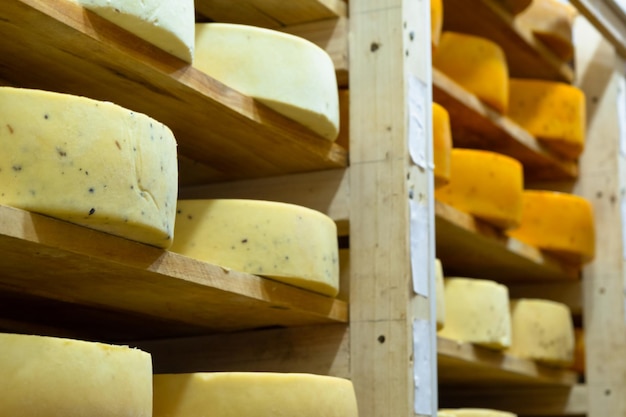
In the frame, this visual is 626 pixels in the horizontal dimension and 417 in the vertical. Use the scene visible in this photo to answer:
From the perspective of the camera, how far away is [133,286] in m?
1.50

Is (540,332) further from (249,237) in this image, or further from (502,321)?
(249,237)

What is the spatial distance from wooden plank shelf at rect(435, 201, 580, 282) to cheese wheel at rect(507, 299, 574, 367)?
0.12m

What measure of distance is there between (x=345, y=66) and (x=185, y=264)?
64 cm

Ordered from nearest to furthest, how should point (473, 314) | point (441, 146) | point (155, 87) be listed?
1. point (155, 87)
2. point (441, 146)
3. point (473, 314)

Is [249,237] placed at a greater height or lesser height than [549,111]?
lesser

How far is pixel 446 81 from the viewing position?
2.35 metres

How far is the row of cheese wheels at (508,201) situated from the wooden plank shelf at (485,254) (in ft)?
0.10

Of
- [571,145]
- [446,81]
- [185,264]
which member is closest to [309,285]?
[185,264]

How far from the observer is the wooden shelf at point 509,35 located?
269 cm

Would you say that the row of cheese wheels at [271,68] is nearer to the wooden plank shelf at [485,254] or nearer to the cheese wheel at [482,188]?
Answer: the wooden plank shelf at [485,254]

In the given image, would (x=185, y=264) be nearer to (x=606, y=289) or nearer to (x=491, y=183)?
(x=491, y=183)

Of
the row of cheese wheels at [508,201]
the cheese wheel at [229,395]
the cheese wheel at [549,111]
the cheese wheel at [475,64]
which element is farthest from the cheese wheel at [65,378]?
the cheese wheel at [549,111]

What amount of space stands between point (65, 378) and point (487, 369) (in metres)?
1.43

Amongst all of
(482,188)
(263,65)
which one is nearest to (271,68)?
(263,65)
